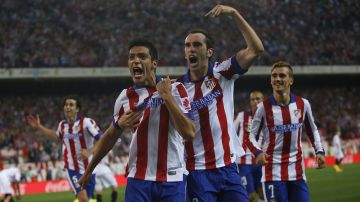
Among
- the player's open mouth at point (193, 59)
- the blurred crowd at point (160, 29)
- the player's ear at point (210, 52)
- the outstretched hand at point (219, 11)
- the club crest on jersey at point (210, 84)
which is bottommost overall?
the club crest on jersey at point (210, 84)

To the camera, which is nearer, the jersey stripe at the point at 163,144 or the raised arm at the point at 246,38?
the jersey stripe at the point at 163,144

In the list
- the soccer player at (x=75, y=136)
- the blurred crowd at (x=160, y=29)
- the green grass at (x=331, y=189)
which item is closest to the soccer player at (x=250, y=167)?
the green grass at (x=331, y=189)

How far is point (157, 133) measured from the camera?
5559 mm

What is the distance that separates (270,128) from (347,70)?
106 feet

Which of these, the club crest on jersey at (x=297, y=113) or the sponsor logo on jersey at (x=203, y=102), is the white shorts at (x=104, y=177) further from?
the sponsor logo on jersey at (x=203, y=102)

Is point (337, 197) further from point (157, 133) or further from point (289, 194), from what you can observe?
point (157, 133)

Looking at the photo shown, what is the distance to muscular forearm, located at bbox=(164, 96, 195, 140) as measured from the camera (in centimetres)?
498

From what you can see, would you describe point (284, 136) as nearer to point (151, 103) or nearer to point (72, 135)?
point (151, 103)

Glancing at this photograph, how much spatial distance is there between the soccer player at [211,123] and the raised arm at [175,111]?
144 centimetres

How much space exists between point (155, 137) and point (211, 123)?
1.08 m

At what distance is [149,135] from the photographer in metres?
5.59

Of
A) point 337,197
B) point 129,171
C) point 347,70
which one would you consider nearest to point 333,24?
point 347,70

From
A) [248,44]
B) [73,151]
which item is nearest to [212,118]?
[248,44]

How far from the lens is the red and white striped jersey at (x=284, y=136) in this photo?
8.03 m
